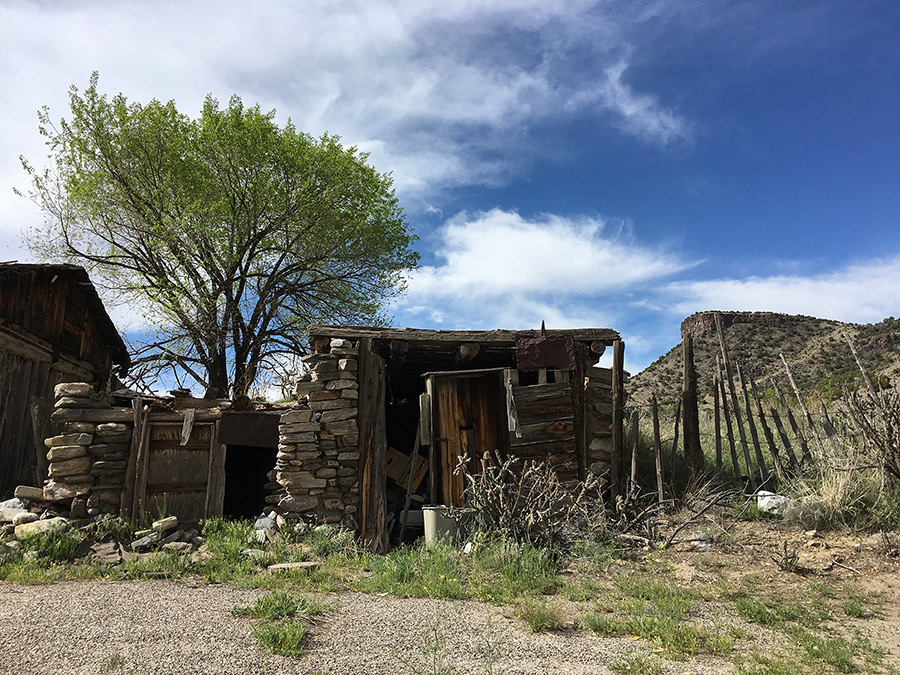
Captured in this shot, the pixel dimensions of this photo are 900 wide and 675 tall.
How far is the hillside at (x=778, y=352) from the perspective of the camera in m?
28.1

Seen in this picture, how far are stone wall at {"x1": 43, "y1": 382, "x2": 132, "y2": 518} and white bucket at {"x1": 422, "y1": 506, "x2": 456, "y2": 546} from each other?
14.6ft

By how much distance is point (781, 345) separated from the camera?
117 ft

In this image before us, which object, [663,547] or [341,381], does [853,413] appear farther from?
[341,381]

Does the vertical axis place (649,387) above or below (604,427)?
above

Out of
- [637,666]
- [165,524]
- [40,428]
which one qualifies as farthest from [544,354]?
[40,428]

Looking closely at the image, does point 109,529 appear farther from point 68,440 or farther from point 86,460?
point 68,440

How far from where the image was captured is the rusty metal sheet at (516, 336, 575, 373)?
8609 millimetres

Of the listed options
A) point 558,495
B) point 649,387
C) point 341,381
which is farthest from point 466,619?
point 649,387

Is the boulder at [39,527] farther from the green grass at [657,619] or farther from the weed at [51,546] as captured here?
the green grass at [657,619]

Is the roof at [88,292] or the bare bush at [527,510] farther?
the roof at [88,292]

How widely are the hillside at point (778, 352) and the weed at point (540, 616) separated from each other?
870 inches

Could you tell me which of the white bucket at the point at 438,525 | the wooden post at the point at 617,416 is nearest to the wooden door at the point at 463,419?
the white bucket at the point at 438,525

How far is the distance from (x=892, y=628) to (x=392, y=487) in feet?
22.9

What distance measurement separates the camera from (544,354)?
28.3 ft
